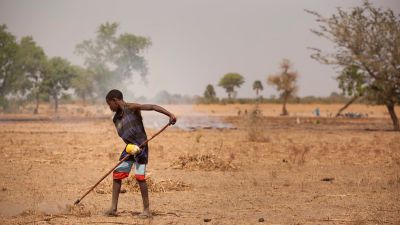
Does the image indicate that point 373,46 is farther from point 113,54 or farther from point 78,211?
point 113,54

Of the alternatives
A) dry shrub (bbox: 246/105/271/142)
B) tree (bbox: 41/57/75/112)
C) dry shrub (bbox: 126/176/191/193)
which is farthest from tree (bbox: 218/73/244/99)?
dry shrub (bbox: 126/176/191/193)

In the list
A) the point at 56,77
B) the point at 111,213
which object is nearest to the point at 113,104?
the point at 111,213

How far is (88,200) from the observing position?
10.0 metres

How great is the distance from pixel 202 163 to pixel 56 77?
5858 centimetres

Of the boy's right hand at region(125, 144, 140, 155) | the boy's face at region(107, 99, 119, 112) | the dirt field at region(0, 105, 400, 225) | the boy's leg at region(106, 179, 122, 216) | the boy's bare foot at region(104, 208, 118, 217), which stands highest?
the boy's face at region(107, 99, 119, 112)

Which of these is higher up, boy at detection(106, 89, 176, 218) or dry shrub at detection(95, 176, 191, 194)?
boy at detection(106, 89, 176, 218)

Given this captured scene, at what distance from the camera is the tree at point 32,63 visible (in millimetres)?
66812

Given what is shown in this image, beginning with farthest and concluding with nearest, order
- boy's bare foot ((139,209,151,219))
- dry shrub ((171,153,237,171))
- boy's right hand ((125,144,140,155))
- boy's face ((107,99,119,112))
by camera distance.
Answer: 1. dry shrub ((171,153,237,171))
2. boy's face ((107,99,119,112))
3. boy's bare foot ((139,209,151,219))
4. boy's right hand ((125,144,140,155))

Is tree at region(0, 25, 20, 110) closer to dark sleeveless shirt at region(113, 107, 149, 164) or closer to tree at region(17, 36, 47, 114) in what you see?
tree at region(17, 36, 47, 114)

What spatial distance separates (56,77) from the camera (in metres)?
70.9

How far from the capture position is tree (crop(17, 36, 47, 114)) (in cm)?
6681

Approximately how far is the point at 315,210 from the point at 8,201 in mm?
5041

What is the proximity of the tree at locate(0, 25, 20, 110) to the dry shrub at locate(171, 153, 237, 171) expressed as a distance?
159ft

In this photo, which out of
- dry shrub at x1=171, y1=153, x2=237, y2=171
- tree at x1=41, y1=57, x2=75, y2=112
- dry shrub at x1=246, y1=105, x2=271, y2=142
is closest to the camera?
dry shrub at x1=171, y1=153, x2=237, y2=171
